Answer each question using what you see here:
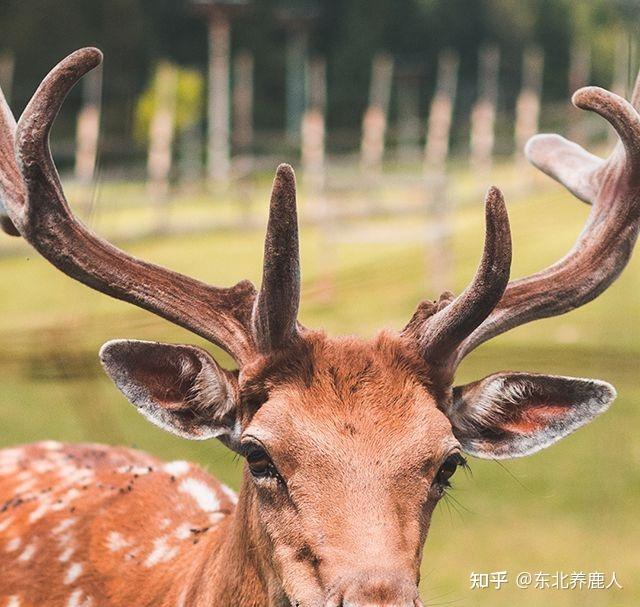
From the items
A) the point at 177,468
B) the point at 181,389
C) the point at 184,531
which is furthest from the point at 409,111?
the point at 181,389

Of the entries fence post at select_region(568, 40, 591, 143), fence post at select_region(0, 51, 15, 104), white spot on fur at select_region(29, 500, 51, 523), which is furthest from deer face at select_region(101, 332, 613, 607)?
fence post at select_region(568, 40, 591, 143)

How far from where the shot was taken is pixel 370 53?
40.4 metres

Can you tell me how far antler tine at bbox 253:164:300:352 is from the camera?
275 centimetres

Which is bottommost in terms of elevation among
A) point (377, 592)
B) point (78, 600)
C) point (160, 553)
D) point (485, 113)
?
point (78, 600)

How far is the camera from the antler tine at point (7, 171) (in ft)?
10.5

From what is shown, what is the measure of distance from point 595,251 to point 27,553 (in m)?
1.91

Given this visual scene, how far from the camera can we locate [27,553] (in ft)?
12.1

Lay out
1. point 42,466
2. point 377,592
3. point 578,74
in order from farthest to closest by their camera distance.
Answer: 1. point 578,74
2. point 42,466
3. point 377,592

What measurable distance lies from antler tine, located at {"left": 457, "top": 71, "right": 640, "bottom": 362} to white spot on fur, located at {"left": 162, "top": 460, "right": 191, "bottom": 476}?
122cm

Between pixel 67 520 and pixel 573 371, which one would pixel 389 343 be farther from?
pixel 573 371

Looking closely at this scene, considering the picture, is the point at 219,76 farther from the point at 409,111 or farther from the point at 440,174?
the point at 440,174

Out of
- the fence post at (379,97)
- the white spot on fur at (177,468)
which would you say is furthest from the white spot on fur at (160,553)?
the fence post at (379,97)

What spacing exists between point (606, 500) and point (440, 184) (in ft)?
32.3

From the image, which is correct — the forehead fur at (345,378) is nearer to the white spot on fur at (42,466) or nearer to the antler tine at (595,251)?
the antler tine at (595,251)
